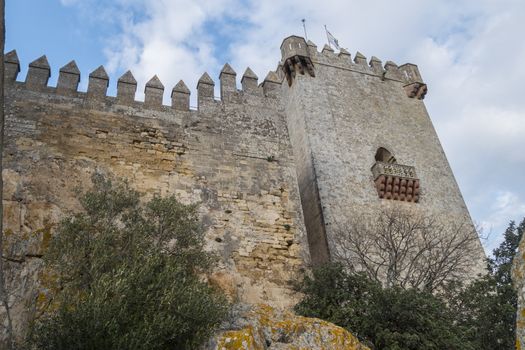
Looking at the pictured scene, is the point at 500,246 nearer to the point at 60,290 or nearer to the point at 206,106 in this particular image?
the point at 206,106

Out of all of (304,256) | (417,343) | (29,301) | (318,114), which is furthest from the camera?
(318,114)

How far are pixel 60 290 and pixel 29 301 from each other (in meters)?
0.42

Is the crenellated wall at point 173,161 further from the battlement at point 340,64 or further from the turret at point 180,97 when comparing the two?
the battlement at point 340,64

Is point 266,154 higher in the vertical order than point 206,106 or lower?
lower

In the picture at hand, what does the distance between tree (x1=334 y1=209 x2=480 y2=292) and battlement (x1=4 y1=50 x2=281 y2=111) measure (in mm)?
4675

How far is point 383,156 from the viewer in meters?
15.8

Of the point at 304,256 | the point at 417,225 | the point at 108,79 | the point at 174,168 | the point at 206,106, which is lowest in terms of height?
the point at 304,256

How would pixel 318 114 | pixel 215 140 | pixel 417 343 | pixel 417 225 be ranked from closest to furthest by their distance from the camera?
pixel 417 343 → pixel 215 140 → pixel 417 225 → pixel 318 114

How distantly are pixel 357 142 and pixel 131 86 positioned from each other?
8.11m

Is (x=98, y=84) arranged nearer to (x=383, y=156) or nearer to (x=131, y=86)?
(x=131, y=86)

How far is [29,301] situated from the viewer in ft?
19.9

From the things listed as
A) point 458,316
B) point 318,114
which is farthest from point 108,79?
point 458,316

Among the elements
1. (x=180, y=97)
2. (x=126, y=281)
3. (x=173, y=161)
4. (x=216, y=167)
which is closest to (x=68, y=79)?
(x=180, y=97)

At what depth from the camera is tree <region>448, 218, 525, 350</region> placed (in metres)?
8.73
